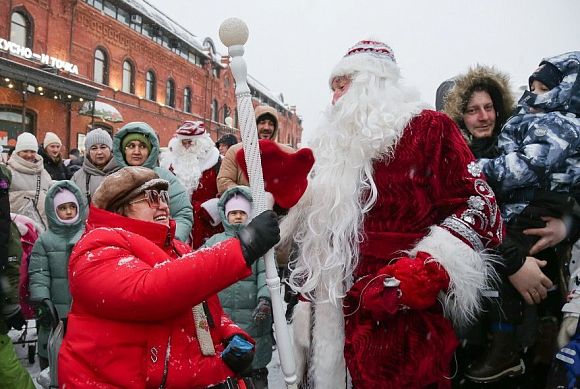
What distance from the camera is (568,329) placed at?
6.72 ft

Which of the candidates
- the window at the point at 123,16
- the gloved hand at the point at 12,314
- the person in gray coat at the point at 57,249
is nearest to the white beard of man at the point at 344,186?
the gloved hand at the point at 12,314

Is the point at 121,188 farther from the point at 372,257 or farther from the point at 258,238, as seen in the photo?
the point at 372,257

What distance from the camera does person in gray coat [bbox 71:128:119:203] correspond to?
13.4ft

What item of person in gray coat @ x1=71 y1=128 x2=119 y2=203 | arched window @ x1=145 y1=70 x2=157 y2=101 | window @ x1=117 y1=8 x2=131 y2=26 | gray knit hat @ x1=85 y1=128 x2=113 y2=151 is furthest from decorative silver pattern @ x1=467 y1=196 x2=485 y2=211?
arched window @ x1=145 y1=70 x2=157 y2=101

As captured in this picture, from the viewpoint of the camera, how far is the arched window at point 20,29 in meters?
15.5

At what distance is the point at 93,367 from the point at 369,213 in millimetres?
1262

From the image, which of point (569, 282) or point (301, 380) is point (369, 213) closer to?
point (301, 380)

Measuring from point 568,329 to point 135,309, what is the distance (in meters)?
1.88

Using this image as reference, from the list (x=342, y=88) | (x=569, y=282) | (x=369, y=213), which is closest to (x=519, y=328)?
(x=569, y=282)

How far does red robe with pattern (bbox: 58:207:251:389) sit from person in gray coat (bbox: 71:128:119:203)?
2.57 meters

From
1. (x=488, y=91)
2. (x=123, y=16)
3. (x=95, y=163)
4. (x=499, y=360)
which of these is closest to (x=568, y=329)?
(x=499, y=360)

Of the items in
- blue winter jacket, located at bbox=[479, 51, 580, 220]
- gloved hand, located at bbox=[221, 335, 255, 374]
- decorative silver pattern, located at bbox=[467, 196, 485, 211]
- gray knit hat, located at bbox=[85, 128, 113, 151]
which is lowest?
gloved hand, located at bbox=[221, 335, 255, 374]

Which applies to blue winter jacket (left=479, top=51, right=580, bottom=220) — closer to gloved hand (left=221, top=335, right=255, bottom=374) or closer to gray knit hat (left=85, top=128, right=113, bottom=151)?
gloved hand (left=221, top=335, right=255, bottom=374)

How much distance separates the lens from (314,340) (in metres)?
2.01
